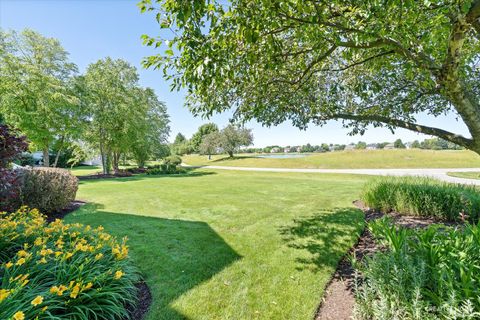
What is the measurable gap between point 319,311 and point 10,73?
20562 mm

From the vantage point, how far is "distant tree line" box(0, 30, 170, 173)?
14.1 meters

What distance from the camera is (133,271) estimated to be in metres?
3.16

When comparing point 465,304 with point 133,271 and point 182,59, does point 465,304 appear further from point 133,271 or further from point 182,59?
point 182,59

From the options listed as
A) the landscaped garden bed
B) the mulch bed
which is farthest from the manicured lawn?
the landscaped garden bed

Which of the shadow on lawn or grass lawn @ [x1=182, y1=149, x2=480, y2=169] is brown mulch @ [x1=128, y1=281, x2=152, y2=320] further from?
grass lawn @ [x1=182, y1=149, x2=480, y2=169]

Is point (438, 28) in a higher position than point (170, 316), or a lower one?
higher

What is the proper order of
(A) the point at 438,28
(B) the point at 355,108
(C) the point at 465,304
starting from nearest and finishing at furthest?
(C) the point at 465,304, (A) the point at 438,28, (B) the point at 355,108

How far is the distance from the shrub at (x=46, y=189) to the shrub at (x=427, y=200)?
9.24 metres

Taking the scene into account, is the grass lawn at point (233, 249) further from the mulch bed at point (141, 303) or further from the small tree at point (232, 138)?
the small tree at point (232, 138)

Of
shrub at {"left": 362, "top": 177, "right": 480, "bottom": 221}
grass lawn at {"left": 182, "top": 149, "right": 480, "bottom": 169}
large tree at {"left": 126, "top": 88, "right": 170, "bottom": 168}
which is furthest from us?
grass lawn at {"left": 182, "top": 149, "right": 480, "bottom": 169}

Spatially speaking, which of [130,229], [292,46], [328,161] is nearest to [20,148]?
[130,229]

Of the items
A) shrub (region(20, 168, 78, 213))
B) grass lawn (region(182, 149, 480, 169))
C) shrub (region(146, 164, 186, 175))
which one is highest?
shrub (region(20, 168, 78, 213))

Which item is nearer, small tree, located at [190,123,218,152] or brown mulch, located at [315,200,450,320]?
brown mulch, located at [315,200,450,320]

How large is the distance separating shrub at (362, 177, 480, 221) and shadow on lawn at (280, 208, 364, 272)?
85 cm
